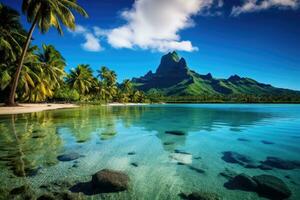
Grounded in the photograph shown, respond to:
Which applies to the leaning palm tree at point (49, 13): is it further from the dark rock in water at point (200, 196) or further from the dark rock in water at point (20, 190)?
the dark rock in water at point (200, 196)

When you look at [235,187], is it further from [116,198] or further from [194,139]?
[194,139]

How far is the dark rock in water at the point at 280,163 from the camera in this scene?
7.23 m

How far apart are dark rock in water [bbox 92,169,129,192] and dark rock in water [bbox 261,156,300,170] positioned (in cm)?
512

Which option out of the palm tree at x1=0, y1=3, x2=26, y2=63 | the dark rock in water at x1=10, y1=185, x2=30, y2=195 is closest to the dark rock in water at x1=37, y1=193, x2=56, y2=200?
the dark rock in water at x1=10, y1=185, x2=30, y2=195

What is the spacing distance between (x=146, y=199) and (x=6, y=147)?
284 inches

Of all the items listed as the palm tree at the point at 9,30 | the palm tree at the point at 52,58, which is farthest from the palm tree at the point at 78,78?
the palm tree at the point at 9,30

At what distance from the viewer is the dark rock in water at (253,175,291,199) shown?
4953mm

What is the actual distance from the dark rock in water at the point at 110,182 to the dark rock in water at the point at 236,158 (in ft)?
13.8

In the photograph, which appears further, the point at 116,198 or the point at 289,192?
the point at 289,192

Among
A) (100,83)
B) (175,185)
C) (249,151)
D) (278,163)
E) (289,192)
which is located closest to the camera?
(289,192)

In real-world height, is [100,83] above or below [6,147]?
above

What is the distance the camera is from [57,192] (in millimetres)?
4859

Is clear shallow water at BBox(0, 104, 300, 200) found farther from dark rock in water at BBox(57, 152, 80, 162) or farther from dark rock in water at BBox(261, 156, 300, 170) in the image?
dark rock in water at BBox(261, 156, 300, 170)

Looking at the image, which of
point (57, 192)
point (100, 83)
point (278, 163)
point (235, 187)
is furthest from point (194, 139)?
point (100, 83)
